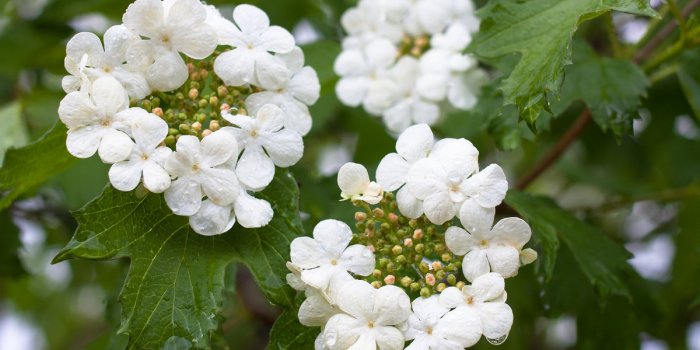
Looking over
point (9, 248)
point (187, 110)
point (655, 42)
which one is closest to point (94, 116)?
point (187, 110)

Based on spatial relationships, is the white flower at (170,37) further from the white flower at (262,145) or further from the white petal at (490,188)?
the white petal at (490,188)

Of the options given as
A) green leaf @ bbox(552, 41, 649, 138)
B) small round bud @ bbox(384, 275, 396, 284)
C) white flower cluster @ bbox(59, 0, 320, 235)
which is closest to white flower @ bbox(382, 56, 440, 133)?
green leaf @ bbox(552, 41, 649, 138)

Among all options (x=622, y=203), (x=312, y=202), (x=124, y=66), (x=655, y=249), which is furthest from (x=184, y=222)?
(x=655, y=249)

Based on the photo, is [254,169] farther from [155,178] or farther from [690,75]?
[690,75]

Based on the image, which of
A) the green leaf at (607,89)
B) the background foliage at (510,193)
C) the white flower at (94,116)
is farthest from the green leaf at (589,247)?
the white flower at (94,116)

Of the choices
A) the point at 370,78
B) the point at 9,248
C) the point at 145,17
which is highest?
the point at 145,17
